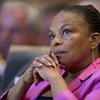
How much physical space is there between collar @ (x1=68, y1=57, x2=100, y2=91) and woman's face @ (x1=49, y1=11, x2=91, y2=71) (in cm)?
3

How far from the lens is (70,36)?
1376 millimetres

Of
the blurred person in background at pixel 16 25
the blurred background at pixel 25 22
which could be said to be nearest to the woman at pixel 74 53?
the blurred background at pixel 25 22

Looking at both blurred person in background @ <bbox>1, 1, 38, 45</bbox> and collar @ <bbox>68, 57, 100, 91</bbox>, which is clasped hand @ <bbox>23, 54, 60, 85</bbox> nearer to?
collar @ <bbox>68, 57, 100, 91</bbox>

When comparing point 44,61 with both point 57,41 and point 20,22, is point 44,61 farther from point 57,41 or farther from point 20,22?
point 20,22

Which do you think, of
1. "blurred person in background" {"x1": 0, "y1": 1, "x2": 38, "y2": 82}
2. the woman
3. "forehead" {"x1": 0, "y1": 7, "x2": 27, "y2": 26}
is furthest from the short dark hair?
"forehead" {"x1": 0, "y1": 7, "x2": 27, "y2": 26}

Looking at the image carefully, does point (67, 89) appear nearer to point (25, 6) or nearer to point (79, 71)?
point (79, 71)

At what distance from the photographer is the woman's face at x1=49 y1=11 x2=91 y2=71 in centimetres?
136

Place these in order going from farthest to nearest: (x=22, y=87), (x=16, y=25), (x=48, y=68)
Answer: (x=16, y=25)
(x=22, y=87)
(x=48, y=68)

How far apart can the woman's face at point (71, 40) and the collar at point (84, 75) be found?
0.10 ft

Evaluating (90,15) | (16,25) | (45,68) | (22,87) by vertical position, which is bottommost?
(16,25)

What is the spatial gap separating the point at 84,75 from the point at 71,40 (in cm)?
12

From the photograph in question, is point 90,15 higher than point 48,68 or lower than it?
higher

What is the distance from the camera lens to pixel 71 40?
1371mm

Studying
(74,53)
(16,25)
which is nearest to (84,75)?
(74,53)
